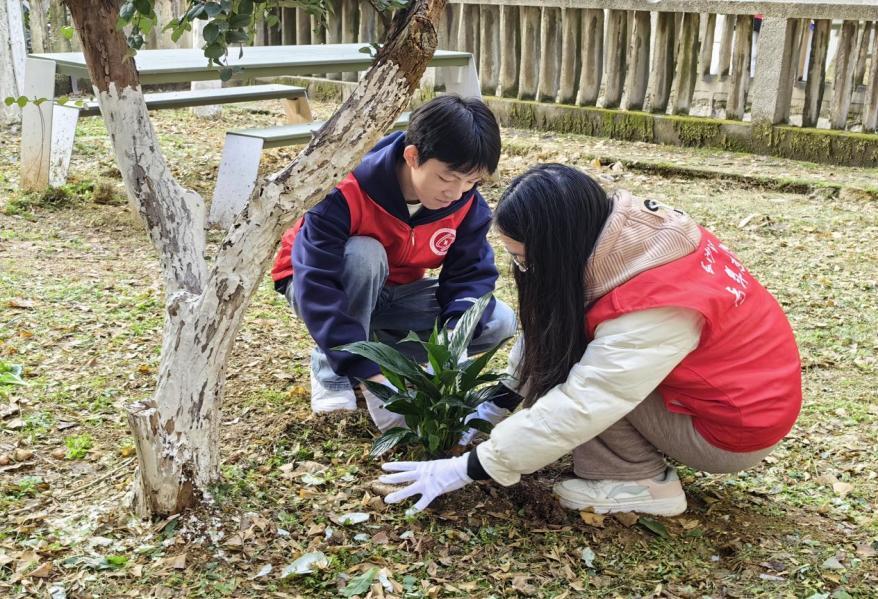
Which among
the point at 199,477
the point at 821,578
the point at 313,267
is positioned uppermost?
the point at 313,267

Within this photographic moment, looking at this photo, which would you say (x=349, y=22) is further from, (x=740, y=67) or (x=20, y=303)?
(x=20, y=303)

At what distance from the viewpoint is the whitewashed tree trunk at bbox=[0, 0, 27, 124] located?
6.56m

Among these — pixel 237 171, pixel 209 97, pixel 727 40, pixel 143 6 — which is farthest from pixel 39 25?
pixel 143 6

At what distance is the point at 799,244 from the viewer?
16.1ft

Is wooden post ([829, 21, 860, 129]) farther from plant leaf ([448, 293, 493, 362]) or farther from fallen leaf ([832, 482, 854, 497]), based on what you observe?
plant leaf ([448, 293, 493, 362])

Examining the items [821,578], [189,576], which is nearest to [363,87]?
[189,576]

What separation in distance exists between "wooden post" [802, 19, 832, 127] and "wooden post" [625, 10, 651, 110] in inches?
46.5

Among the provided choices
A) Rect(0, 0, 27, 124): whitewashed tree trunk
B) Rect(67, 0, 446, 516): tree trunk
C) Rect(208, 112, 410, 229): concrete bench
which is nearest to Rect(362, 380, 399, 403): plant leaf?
Rect(67, 0, 446, 516): tree trunk

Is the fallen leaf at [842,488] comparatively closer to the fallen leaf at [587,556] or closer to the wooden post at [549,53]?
the fallen leaf at [587,556]

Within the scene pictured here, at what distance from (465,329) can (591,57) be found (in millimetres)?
5291

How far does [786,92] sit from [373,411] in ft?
16.8

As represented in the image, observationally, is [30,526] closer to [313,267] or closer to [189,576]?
[189,576]

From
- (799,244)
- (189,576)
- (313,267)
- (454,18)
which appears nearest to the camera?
(189,576)

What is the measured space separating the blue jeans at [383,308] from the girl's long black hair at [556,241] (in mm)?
653
